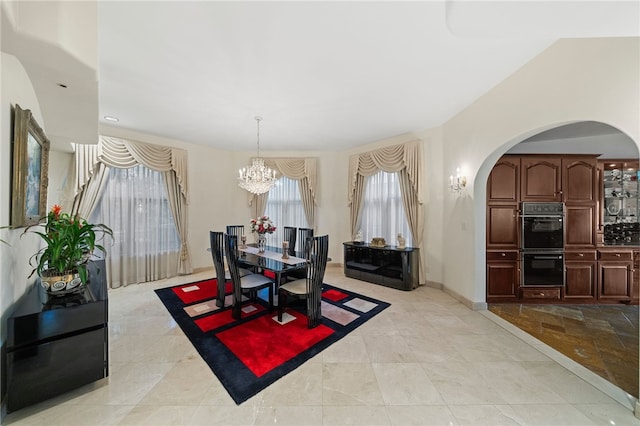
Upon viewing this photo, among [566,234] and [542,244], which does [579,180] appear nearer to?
[566,234]

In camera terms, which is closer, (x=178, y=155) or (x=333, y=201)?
(x=178, y=155)

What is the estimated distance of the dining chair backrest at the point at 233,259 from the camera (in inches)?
105

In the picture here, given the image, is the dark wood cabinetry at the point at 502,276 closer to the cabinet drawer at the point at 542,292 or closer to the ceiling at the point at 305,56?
the cabinet drawer at the point at 542,292

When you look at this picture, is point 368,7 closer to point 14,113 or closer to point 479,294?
point 14,113

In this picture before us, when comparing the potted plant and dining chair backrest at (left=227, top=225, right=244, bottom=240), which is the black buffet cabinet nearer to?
the potted plant

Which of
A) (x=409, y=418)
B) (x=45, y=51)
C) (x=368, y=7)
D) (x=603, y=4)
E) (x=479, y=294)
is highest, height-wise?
(x=368, y=7)

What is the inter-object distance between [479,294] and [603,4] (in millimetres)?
3048

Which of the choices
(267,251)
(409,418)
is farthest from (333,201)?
(409,418)

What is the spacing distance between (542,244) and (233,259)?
14.4ft

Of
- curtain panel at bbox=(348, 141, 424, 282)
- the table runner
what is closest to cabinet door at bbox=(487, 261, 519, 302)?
curtain panel at bbox=(348, 141, 424, 282)

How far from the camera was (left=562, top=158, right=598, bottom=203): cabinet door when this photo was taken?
332 cm

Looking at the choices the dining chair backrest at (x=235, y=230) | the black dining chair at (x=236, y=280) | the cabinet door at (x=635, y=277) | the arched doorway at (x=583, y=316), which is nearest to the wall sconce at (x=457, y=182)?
the arched doorway at (x=583, y=316)

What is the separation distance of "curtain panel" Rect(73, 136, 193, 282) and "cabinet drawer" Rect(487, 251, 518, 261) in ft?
18.0

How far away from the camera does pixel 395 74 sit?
7.88ft
